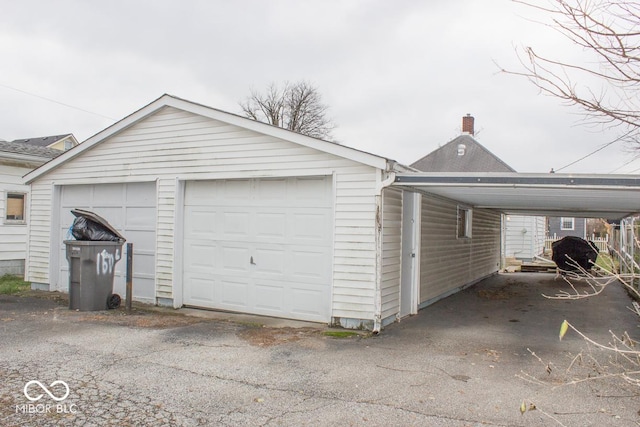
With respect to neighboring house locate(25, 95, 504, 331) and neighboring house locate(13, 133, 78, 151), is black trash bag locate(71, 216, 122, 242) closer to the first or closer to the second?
neighboring house locate(25, 95, 504, 331)

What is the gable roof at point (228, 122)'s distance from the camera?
6.91 metres

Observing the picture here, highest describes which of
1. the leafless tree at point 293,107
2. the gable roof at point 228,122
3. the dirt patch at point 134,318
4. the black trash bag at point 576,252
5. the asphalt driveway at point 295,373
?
the leafless tree at point 293,107

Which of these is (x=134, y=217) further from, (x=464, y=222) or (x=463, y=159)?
(x=463, y=159)

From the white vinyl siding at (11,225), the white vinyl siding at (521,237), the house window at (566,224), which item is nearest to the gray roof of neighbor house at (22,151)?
the white vinyl siding at (11,225)

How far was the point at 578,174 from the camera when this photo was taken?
18.8ft

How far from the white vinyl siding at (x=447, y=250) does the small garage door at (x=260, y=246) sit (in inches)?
94.4

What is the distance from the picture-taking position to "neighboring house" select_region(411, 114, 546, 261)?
2350 cm

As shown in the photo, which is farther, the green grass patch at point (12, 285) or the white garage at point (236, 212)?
the green grass patch at point (12, 285)

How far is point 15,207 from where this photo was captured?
42.1 ft

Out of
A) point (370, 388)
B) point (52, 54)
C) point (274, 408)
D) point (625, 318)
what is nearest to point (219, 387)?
point (274, 408)

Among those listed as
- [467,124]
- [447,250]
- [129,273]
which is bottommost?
[129,273]

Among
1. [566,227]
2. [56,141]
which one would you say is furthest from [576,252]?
[56,141]

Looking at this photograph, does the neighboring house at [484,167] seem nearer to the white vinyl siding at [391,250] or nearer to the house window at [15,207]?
the white vinyl siding at [391,250]

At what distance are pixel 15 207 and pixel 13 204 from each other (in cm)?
10
